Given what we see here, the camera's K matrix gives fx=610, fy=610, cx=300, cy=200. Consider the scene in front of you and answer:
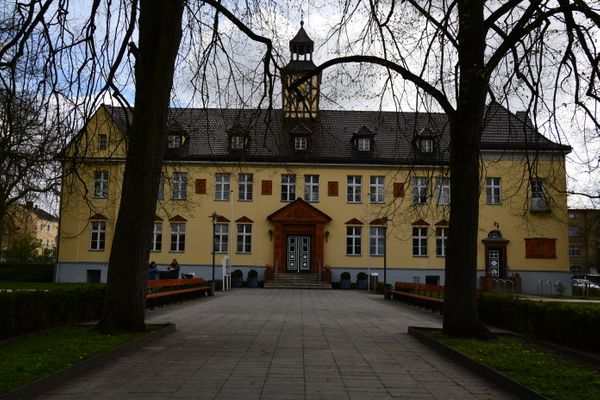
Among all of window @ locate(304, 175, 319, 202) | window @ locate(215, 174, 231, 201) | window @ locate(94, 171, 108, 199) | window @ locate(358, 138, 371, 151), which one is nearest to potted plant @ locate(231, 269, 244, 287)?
window @ locate(215, 174, 231, 201)

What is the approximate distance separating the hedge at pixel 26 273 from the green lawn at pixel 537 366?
115ft

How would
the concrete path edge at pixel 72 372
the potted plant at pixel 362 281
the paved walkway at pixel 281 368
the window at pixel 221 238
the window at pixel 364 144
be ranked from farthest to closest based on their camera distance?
the window at pixel 364 144 < the window at pixel 221 238 < the potted plant at pixel 362 281 < the paved walkway at pixel 281 368 < the concrete path edge at pixel 72 372

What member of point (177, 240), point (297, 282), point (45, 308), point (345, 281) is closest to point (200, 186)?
point (177, 240)

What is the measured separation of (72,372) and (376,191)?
3552 cm

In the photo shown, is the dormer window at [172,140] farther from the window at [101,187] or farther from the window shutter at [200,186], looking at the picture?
the window at [101,187]

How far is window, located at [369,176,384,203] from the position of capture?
4245 centimetres

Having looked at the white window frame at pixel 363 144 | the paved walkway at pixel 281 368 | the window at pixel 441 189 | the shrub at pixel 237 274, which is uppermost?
the white window frame at pixel 363 144

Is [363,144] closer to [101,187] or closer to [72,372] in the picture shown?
[101,187]

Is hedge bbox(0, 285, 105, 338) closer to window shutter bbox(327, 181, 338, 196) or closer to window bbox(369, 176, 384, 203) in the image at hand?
window shutter bbox(327, 181, 338, 196)

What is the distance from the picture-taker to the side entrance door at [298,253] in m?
41.4

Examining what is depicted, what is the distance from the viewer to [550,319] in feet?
40.0

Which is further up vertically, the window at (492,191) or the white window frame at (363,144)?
the white window frame at (363,144)

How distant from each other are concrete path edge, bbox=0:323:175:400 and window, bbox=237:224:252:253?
2962 cm

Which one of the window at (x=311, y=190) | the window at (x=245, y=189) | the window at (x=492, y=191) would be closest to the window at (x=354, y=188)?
the window at (x=311, y=190)
